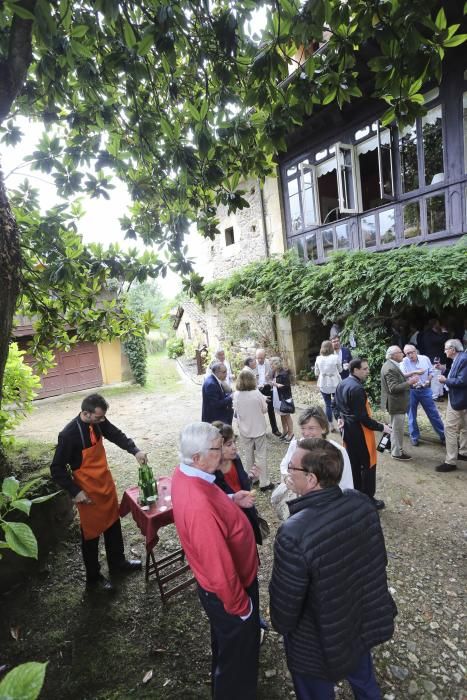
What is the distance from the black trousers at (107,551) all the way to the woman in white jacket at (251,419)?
6.77 ft

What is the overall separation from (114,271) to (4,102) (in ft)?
5.74

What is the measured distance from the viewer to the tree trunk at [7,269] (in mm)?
2373

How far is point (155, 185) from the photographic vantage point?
3908mm

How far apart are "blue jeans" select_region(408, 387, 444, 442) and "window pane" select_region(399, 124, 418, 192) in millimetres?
5305

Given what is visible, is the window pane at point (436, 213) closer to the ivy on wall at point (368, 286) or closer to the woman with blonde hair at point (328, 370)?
the ivy on wall at point (368, 286)

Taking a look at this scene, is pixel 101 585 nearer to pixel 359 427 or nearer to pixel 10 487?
pixel 10 487

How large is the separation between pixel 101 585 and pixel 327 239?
997cm

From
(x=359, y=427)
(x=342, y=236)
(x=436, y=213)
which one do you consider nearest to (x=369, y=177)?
(x=342, y=236)

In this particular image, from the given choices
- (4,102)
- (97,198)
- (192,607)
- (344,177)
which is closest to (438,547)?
(192,607)

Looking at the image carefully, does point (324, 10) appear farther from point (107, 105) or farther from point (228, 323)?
point (228, 323)

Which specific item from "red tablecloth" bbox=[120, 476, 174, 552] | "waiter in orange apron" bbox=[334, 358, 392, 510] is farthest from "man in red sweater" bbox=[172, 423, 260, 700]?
"waiter in orange apron" bbox=[334, 358, 392, 510]

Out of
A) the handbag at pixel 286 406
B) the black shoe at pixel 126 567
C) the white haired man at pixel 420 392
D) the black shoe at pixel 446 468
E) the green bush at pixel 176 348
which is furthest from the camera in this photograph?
the green bush at pixel 176 348

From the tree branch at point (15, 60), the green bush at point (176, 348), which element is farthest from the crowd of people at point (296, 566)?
the green bush at point (176, 348)

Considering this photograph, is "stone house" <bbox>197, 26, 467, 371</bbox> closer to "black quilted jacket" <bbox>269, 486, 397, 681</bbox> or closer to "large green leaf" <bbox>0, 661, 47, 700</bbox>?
"black quilted jacket" <bbox>269, 486, 397, 681</bbox>
